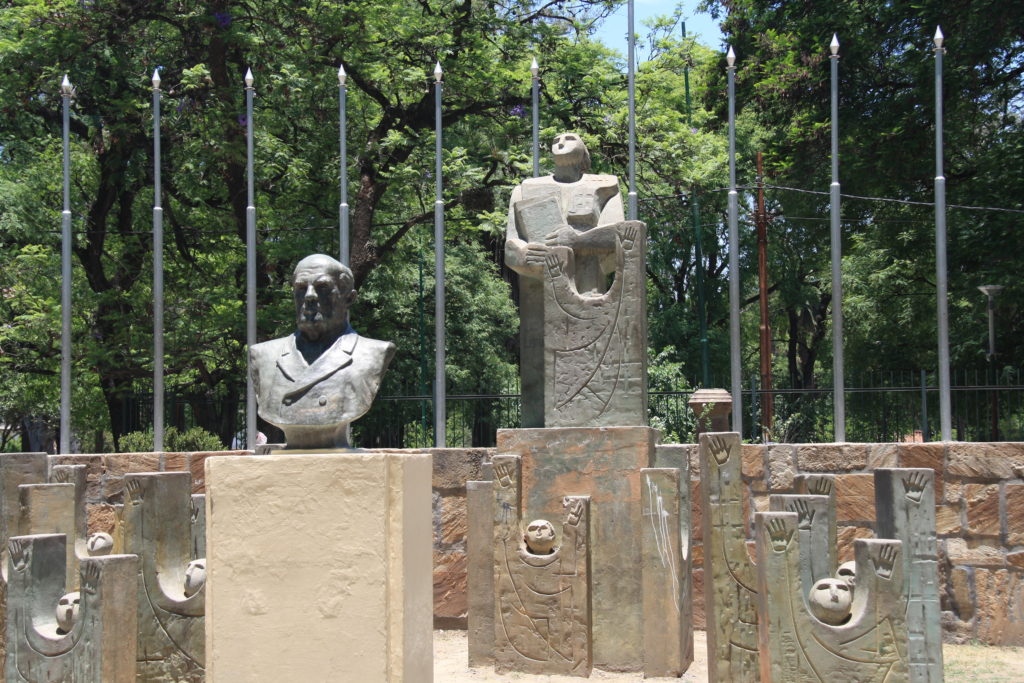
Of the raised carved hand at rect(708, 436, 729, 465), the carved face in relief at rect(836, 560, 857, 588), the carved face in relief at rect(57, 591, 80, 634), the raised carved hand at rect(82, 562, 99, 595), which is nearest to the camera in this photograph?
the raised carved hand at rect(82, 562, 99, 595)

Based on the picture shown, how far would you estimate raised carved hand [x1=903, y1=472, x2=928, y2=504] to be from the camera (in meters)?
5.79

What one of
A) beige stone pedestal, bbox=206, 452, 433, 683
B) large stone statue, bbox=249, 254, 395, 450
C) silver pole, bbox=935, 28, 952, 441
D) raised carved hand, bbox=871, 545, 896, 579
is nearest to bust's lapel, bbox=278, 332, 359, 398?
large stone statue, bbox=249, 254, 395, 450

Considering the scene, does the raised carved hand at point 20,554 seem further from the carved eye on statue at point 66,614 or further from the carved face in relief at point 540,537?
the carved face in relief at point 540,537

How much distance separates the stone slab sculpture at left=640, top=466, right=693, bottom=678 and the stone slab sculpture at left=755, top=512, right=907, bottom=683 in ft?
4.41

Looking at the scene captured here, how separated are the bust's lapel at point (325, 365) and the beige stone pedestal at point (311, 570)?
0.35 metres

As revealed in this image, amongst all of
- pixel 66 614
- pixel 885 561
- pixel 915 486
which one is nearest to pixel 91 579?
pixel 66 614

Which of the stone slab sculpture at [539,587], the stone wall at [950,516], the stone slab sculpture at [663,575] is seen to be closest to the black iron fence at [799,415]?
the stone wall at [950,516]

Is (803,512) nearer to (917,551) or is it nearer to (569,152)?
(917,551)

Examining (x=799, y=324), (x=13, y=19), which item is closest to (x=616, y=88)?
(x=13, y=19)

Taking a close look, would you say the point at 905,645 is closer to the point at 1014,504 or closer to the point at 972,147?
the point at 1014,504

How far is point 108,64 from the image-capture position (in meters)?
17.6

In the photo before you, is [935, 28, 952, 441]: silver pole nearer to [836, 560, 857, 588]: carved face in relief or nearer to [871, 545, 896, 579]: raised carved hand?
[836, 560, 857, 588]: carved face in relief

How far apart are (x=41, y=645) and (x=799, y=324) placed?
26969 millimetres

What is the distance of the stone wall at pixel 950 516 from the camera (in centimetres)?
844
